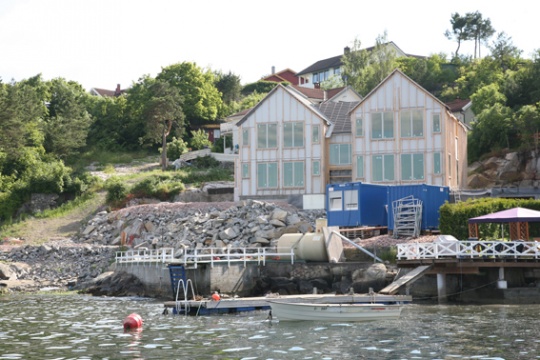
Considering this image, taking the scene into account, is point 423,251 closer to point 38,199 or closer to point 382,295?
point 382,295

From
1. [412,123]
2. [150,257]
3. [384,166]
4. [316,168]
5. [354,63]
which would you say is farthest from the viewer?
[354,63]

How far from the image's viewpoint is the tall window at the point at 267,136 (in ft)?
199

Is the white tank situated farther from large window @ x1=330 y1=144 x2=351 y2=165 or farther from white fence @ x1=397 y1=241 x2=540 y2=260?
large window @ x1=330 y1=144 x2=351 y2=165

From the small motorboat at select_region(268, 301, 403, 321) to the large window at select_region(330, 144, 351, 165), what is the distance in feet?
99.7

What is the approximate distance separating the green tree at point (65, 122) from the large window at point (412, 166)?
37.9 metres

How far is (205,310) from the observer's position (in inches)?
1332

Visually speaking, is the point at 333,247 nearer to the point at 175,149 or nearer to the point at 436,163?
the point at 436,163

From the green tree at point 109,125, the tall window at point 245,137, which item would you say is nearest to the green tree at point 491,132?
the tall window at point 245,137

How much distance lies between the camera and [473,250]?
118 feet

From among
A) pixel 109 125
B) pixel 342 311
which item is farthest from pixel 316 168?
pixel 109 125

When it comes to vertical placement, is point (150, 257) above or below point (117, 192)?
below

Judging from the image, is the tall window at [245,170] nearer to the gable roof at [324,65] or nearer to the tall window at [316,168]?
the tall window at [316,168]

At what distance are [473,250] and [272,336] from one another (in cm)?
1328

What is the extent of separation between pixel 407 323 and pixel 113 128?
67.7m
